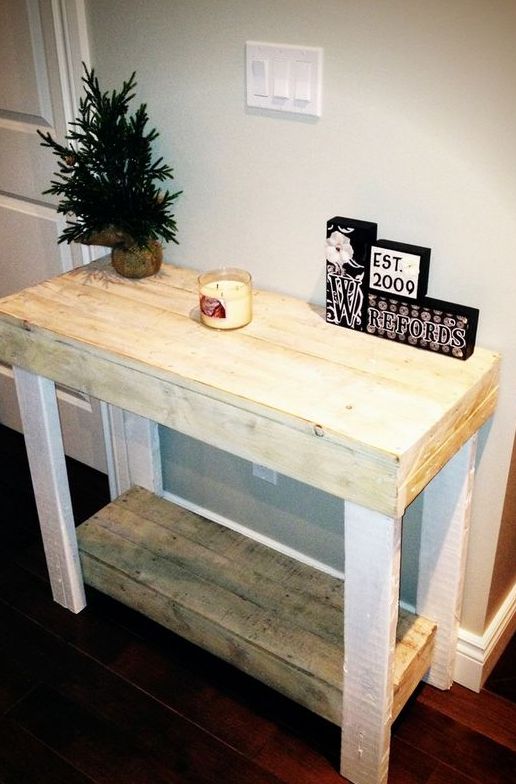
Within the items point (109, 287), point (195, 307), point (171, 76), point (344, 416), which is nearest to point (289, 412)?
point (344, 416)

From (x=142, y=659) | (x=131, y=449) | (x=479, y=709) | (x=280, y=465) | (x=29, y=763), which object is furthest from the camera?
(x=131, y=449)

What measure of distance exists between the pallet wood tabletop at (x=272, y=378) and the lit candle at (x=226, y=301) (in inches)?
0.9

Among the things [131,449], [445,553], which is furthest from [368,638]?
[131,449]

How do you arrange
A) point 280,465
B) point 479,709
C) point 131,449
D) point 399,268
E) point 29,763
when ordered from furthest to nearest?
point 131,449 < point 479,709 < point 29,763 < point 399,268 < point 280,465

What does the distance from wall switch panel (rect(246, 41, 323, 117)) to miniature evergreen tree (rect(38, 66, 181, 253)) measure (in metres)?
0.29

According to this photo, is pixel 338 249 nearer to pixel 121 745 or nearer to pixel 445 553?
pixel 445 553

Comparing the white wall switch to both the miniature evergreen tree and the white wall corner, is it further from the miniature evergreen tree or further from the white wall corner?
the white wall corner

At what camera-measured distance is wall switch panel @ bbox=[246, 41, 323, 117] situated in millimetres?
1686

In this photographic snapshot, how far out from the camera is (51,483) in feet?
6.89

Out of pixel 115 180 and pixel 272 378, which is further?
pixel 115 180

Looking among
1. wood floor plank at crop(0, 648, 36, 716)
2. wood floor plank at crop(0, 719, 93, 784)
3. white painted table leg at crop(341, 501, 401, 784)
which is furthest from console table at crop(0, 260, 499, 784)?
wood floor plank at crop(0, 719, 93, 784)

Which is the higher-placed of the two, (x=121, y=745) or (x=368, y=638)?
(x=368, y=638)

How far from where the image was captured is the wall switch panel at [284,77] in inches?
66.4

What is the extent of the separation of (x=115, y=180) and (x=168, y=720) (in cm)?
124
